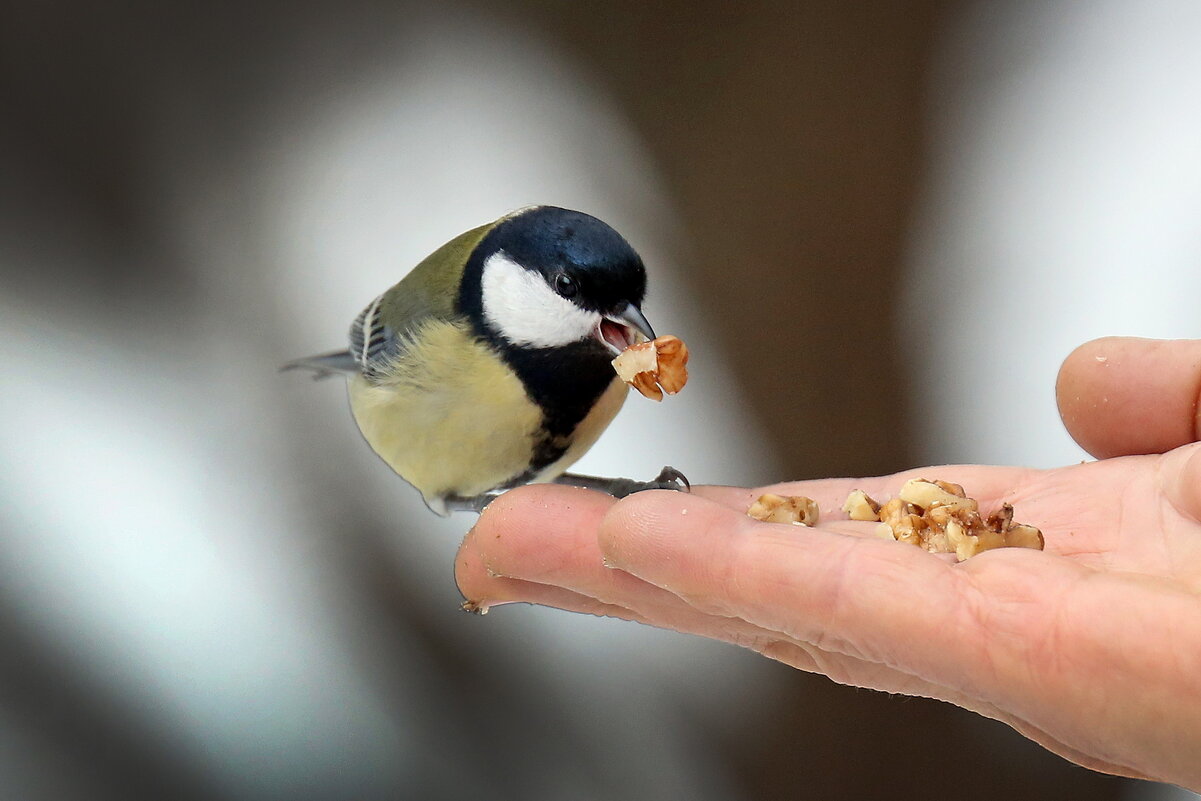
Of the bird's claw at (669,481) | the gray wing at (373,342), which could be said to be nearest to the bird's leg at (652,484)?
the bird's claw at (669,481)

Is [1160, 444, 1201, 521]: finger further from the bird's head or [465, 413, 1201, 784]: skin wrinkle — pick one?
the bird's head

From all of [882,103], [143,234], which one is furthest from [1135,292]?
[143,234]

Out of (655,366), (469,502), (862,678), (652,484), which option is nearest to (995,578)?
(862,678)

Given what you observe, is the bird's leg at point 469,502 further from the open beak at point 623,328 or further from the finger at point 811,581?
the finger at point 811,581

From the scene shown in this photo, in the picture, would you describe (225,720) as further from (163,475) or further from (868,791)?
(868,791)

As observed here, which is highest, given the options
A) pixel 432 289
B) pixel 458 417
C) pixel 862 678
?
pixel 432 289

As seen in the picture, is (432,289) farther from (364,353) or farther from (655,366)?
(655,366)
